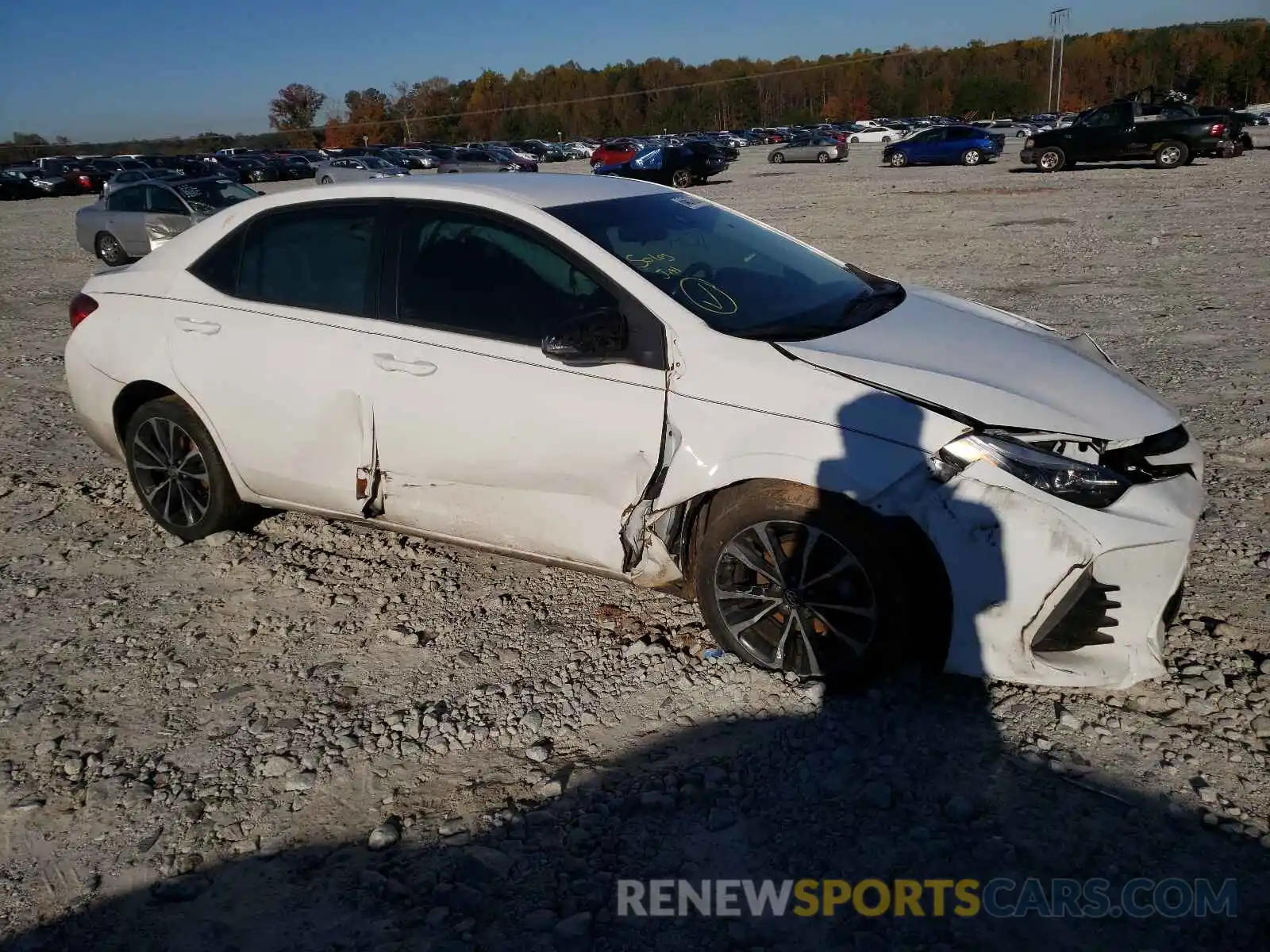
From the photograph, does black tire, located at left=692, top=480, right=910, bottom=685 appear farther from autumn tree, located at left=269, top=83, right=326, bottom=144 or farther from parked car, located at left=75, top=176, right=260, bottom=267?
autumn tree, located at left=269, top=83, right=326, bottom=144

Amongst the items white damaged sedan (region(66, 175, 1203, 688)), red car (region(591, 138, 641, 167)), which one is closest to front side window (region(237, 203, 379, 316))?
white damaged sedan (region(66, 175, 1203, 688))

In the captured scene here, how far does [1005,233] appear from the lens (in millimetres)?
15438

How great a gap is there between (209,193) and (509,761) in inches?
607

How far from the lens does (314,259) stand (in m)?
4.35

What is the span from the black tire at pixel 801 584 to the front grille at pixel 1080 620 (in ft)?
1.43

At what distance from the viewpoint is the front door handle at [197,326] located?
447 centimetres

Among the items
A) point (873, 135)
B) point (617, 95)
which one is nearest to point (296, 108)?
point (617, 95)

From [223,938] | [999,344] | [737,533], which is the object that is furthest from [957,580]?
[223,938]

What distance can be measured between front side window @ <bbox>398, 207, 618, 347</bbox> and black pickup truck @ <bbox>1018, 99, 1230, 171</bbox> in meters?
27.8

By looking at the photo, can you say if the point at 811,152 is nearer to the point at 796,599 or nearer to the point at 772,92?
the point at 796,599

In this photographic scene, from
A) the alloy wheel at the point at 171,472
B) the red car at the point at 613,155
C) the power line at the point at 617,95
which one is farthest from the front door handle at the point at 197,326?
the power line at the point at 617,95

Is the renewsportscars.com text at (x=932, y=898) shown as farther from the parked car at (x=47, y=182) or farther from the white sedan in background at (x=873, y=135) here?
the white sedan in background at (x=873, y=135)

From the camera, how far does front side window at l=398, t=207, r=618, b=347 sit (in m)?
3.77

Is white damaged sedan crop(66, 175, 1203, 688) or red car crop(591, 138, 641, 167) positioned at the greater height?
red car crop(591, 138, 641, 167)
